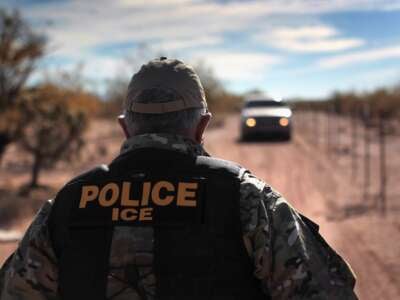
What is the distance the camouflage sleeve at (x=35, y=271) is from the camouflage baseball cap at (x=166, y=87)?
17.4 inches

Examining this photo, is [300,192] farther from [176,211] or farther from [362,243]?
[176,211]

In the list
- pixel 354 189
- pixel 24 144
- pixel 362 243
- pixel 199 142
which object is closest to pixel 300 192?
pixel 354 189

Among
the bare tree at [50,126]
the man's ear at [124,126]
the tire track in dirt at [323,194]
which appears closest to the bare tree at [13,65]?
the bare tree at [50,126]

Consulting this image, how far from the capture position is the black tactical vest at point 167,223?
1735 mm

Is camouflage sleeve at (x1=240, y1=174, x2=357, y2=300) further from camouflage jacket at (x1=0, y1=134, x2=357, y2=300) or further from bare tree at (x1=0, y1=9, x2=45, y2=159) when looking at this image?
bare tree at (x1=0, y1=9, x2=45, y2=159)

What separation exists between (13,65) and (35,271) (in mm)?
14619

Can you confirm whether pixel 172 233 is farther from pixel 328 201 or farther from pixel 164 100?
pixel 328 201

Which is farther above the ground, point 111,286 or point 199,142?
point 199,142

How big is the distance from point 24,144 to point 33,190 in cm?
125

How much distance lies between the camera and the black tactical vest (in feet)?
5.69

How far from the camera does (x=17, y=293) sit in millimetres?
1894

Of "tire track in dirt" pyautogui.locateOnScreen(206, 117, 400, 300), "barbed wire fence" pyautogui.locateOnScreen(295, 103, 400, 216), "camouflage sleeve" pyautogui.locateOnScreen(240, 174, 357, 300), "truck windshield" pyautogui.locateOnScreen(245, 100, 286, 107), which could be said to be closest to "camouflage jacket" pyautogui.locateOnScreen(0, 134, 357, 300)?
"camouflage sleeve" pyautogui.locateOnScreen(240, 174, 357, 300)

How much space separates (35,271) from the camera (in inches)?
74.2

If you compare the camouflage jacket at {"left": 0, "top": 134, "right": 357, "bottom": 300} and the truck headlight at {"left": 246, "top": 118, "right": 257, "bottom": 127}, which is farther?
the truck headlight at {"left": 246, "top": 118, "right": 257, "bottom": 127}
